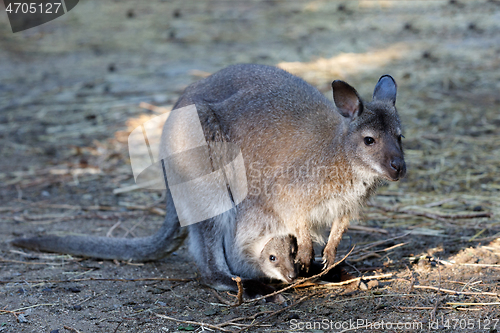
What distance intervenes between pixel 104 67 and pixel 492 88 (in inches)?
254

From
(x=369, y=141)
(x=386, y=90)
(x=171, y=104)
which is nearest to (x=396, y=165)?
(x=369, y=141)

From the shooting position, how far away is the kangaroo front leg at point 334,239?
351cm

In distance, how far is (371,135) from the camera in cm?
322

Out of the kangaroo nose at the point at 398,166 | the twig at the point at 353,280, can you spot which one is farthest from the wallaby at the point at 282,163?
the twig at the point at 353,280

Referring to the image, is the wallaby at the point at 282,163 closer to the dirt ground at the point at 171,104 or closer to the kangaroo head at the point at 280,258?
the kangaroo head at the point at 280,258

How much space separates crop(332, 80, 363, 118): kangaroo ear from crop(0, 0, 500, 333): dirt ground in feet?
3.53

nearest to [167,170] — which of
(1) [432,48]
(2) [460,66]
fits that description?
(2) [460,66]

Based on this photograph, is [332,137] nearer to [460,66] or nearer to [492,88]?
[492,88]

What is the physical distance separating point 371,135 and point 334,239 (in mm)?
767

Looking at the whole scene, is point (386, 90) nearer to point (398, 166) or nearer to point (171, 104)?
point (398, 166)

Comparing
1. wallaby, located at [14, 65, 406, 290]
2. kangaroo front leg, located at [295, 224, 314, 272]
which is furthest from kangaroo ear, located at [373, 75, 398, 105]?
kangaroo front leg, located at [295, 224, 314, 272]

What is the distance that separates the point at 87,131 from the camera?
700 centimetres

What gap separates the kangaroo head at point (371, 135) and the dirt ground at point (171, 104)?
0.75 meters

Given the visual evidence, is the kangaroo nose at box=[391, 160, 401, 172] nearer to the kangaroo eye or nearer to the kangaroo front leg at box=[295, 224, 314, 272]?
the kangaroo eye
